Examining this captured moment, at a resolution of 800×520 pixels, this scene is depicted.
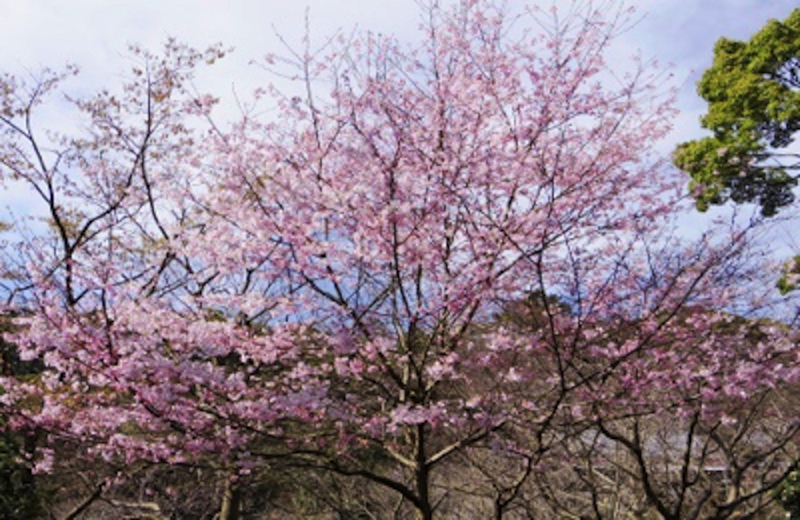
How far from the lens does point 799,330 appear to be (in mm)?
6957

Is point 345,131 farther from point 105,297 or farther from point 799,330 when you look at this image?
point 799,330

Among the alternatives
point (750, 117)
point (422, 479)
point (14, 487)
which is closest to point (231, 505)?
point (14, 487)

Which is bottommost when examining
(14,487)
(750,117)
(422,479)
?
(422,479)

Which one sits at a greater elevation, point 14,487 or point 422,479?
point 14,487

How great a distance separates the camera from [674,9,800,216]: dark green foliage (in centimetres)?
1385

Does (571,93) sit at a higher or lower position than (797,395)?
higher

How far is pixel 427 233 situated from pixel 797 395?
9387 millimetres

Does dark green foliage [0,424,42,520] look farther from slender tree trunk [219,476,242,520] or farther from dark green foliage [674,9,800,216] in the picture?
dark green foliage [674,9,800,216]

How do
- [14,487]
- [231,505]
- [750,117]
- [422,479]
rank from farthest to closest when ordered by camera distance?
[750,117] → [14,487] → [231,505] → [422,479]

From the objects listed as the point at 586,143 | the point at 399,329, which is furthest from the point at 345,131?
the point at 586,143

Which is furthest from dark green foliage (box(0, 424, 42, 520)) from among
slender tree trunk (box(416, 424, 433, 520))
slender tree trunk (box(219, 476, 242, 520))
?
slender tree trunk (box(416, 424, 433, 520))

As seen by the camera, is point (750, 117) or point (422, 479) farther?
point (750, 117)

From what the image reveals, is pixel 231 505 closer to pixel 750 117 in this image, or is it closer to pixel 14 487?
pixel 14 487

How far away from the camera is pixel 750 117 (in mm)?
14234
